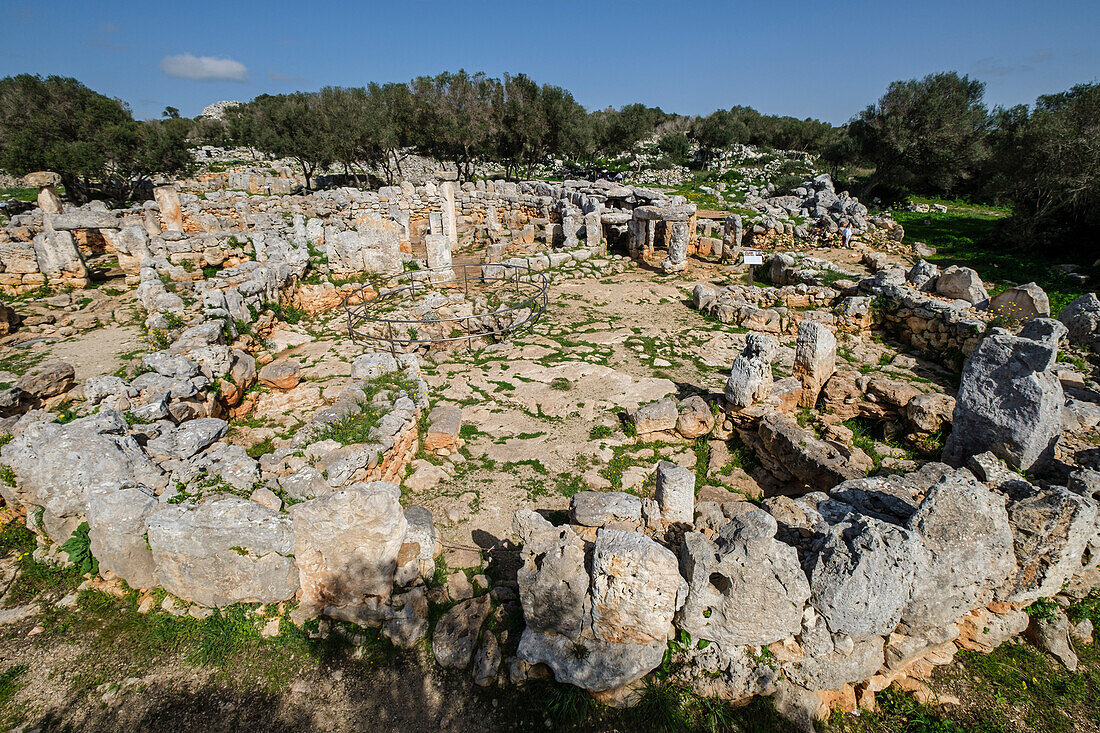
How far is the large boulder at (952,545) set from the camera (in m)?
4.16

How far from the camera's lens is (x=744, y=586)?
3.88 metres

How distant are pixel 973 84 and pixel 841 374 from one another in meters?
31.1

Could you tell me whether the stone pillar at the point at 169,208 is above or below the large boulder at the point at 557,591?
above

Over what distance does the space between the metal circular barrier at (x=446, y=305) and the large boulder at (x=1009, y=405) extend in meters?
7.84

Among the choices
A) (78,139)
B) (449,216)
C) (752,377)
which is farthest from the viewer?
(78,139)

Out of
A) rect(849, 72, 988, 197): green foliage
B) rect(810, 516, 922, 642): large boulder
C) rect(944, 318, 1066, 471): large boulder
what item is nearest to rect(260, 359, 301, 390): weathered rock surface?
rect(810, 516, 922, 642): large boulder

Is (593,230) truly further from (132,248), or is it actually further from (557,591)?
(557,591)

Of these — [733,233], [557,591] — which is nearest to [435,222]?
[733,233]

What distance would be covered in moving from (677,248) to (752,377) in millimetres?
9904

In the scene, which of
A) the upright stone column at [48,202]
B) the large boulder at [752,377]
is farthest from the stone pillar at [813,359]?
the upright stone column at [48,202]

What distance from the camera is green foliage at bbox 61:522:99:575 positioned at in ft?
16.5

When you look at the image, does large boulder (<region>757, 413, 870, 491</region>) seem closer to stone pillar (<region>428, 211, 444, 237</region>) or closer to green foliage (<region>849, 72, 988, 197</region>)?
stone pillar (<region>428, 211, 444, 237</region>)

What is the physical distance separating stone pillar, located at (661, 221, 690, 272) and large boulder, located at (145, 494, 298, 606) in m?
14.7

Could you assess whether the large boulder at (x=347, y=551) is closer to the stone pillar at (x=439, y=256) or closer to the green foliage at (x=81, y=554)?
the green foliage at (x=81, y=554)
